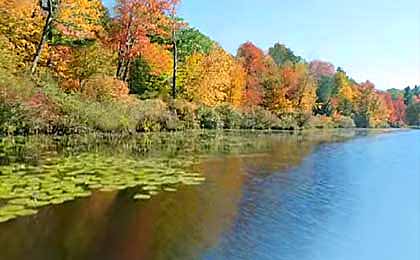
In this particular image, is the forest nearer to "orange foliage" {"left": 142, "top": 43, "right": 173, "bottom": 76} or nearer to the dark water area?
"orange foliage" {"left": 142, "top": 43, "right": 173, "bottom": 76}

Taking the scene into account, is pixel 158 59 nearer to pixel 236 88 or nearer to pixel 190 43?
pixel 190 43

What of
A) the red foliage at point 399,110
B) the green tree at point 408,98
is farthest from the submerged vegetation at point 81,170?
the green tree at point 408,98

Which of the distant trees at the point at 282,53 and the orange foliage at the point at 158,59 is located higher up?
Result: the distant trees at the point at 282,53

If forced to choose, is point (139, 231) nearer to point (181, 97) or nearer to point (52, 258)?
point (52, 258)

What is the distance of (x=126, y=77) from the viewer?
2814 centimetres

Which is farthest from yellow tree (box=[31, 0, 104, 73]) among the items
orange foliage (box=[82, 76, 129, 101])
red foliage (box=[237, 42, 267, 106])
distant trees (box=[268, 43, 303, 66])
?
distant trees (box=[268, 43, 303, 66])

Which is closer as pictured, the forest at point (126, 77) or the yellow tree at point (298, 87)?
the forest at point (126, 77)

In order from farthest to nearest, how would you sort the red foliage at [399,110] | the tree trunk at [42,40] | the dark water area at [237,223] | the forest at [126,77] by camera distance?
the red foliage at [399,110]
the tree trunk at [42,40]
the forest at [126,77]
the dark water area at [237,223]

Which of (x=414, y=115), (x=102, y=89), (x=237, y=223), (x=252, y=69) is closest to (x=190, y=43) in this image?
(x=252, y=69)

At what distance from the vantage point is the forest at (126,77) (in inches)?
686

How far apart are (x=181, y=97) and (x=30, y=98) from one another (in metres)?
15.4

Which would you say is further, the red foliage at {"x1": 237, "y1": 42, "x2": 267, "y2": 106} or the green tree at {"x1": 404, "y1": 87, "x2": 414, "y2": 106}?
the green tree at {"x1": 404, "y1": 87, "x2": 414, "y2": 106}

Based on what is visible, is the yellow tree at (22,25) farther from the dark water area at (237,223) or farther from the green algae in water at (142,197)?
the green algae in water at (142,197)

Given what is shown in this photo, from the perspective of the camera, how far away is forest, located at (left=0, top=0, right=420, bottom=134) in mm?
17422
